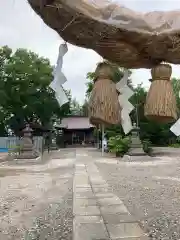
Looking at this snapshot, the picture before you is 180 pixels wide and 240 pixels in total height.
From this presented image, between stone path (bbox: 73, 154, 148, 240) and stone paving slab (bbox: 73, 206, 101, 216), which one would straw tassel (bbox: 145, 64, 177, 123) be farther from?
stone paving slab (bbox: 73, 206, 101, 216)

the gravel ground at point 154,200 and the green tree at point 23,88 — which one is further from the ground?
the green tree at point 23,88

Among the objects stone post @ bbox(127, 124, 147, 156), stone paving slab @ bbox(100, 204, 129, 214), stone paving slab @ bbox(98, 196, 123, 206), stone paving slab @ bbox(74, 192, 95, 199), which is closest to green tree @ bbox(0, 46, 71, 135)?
stone post @ bbox(127, 124, 147, 156)

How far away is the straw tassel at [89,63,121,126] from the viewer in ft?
5.94

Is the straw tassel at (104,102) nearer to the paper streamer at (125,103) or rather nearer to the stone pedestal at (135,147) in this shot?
the paper streamer at (125,103)

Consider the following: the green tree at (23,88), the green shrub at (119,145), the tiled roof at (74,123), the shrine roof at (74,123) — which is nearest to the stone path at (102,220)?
the green shrub at (119,145)

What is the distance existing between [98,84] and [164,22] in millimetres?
473

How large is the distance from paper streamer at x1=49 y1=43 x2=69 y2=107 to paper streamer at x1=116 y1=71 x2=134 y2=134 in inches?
12.2

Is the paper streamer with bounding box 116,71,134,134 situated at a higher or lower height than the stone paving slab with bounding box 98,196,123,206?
higher

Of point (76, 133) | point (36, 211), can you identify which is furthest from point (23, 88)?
point (36, 211)

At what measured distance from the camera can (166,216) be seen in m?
5.32

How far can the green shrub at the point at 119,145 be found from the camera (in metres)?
19.6

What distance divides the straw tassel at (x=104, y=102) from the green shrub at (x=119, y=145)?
1763 cm

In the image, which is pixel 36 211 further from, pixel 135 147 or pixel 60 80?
pixel 135 147

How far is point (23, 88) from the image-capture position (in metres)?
29.9
